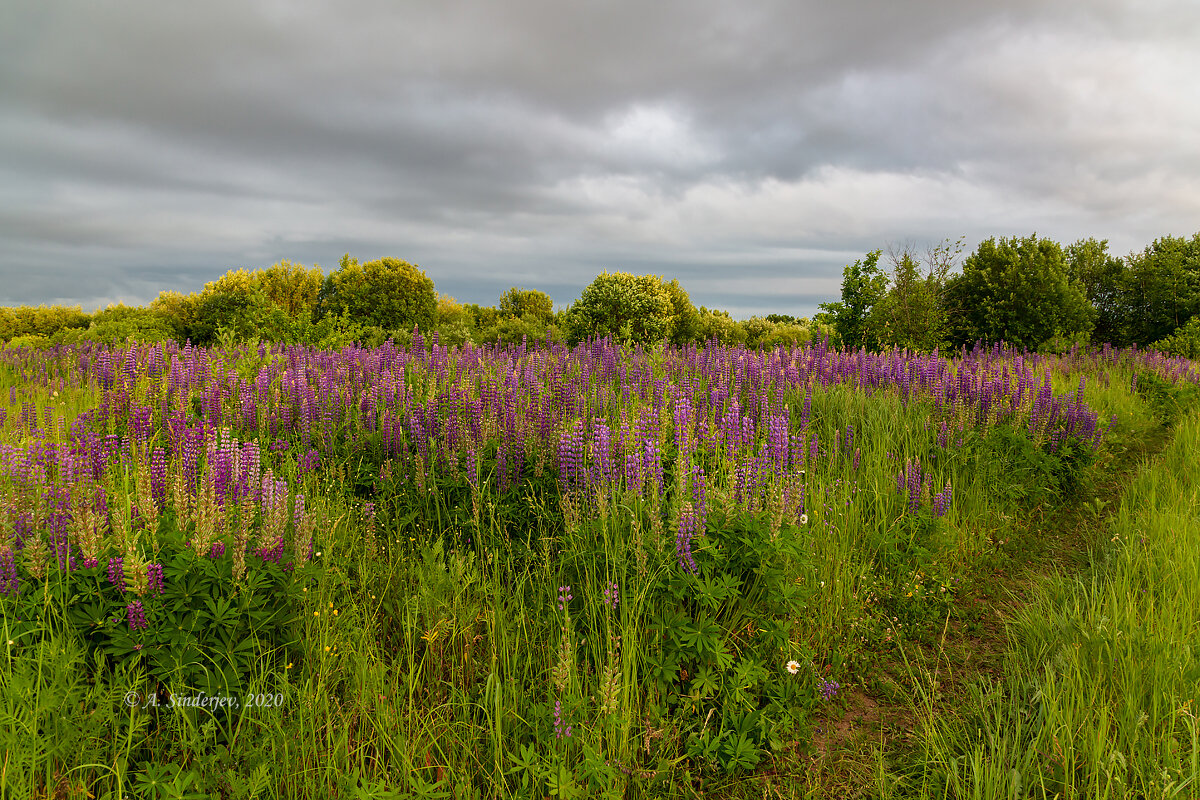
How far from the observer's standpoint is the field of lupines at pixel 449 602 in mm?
2820

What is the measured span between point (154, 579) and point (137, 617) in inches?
7.1

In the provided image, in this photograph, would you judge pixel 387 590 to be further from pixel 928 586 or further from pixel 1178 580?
pixel 1178 580

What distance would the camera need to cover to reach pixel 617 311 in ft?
60.7

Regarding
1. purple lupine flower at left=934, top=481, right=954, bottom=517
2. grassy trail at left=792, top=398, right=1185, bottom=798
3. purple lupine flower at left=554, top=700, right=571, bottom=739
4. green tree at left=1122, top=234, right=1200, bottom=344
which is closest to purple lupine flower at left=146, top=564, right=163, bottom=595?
purple lupine flower at left=554, top=700, right=571, bottom=739

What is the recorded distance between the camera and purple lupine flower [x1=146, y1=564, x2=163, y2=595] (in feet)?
9.56

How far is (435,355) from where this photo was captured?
30.8 feet

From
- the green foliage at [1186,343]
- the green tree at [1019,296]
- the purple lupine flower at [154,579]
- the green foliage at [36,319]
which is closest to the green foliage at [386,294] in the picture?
the green tree at [1019,296]

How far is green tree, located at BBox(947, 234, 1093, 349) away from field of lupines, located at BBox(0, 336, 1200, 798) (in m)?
18.7

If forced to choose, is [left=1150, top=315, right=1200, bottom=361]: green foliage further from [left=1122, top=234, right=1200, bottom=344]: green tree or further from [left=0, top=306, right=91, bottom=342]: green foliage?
[left=0, top=306, right=91, bottom=342]: green foliage

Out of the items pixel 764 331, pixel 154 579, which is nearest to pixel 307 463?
pixel 154 579

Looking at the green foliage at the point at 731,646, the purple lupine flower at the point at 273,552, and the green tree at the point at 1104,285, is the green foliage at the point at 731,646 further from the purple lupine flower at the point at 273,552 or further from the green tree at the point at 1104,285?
the green tree at the point at 1104,285

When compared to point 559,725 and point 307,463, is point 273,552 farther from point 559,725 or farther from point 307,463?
point 307,463

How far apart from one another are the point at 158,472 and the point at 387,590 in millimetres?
1826

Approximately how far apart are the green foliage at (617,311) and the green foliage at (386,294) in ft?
30.0
